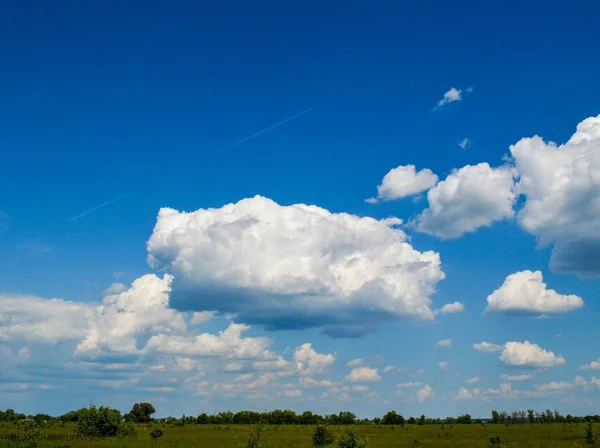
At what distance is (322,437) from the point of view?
272 ft

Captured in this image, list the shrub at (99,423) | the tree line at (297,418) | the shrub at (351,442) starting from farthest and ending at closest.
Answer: the tree line at (297,418) → the shrub at (99,423) → the shrub at (351,442)

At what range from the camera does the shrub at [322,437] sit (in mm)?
82000

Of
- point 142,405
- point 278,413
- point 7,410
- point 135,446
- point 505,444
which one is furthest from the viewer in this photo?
point 142,405

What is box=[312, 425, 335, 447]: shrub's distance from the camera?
82000mm

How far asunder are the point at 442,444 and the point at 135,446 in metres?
42.2

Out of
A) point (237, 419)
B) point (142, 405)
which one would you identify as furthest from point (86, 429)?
point (142, 405)

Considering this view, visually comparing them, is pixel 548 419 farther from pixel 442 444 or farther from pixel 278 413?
pixel 442 444

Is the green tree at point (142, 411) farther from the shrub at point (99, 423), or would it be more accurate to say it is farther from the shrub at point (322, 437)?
the shrub at point (322, 437)

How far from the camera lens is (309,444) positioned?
269ft

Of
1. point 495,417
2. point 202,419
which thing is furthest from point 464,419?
point 202,419

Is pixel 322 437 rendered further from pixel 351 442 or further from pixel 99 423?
pixel 99 423

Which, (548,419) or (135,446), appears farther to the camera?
(548,419)

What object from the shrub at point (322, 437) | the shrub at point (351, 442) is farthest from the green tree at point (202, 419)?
the shrub at point (351, 442)

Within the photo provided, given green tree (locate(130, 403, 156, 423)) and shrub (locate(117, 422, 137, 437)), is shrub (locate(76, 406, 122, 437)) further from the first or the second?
green tree (locate(130, 403, 156, 423))
